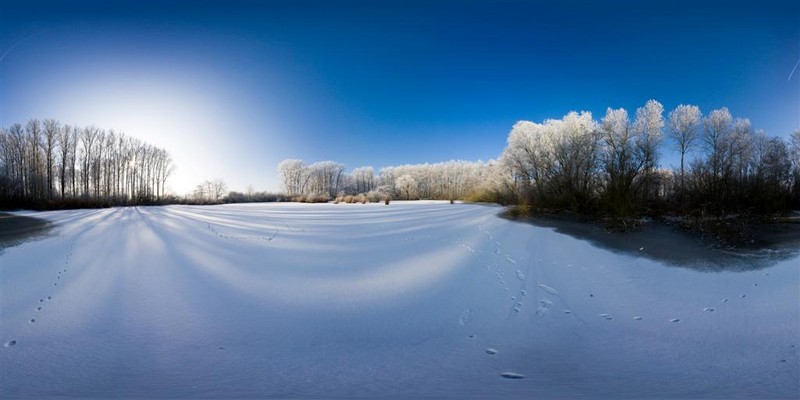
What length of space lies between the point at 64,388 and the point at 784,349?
5.01m

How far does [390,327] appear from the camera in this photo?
2.66 m

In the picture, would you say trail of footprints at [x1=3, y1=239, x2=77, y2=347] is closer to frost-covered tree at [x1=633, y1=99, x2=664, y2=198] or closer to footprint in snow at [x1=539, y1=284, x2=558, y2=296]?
footprint in snow at [x1=539, y1=284, x2=558, y2=296]

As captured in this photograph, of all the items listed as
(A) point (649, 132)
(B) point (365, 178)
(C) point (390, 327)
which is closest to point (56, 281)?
(C) point (390, 327)

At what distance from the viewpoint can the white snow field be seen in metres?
2.06

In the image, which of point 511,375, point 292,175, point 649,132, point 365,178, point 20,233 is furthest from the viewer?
point 365,178

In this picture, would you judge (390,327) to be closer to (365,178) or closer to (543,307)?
(543,307)

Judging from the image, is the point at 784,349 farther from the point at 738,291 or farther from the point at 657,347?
the point at 738,291

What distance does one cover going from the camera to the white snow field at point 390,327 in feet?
6.76

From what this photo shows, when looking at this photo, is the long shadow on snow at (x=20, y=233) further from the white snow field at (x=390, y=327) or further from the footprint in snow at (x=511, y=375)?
the footprint in snow at (x=511, y=375)

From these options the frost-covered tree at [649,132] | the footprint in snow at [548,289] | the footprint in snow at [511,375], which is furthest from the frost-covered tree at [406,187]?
the footprint in snow at [511,375]

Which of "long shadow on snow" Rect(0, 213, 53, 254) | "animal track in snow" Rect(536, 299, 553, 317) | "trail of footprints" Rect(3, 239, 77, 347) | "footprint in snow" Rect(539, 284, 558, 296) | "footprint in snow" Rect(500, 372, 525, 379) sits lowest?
"footprint in snow" Rect(500, 372, 525, 379)

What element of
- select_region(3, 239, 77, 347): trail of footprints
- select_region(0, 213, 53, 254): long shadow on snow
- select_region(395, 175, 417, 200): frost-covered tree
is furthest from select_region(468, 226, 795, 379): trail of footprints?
select_region(395, 175, 417, 200): frost-covered tree

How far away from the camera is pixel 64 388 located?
1.95 m

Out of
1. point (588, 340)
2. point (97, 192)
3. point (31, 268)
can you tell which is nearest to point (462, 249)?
point (588, 340)
